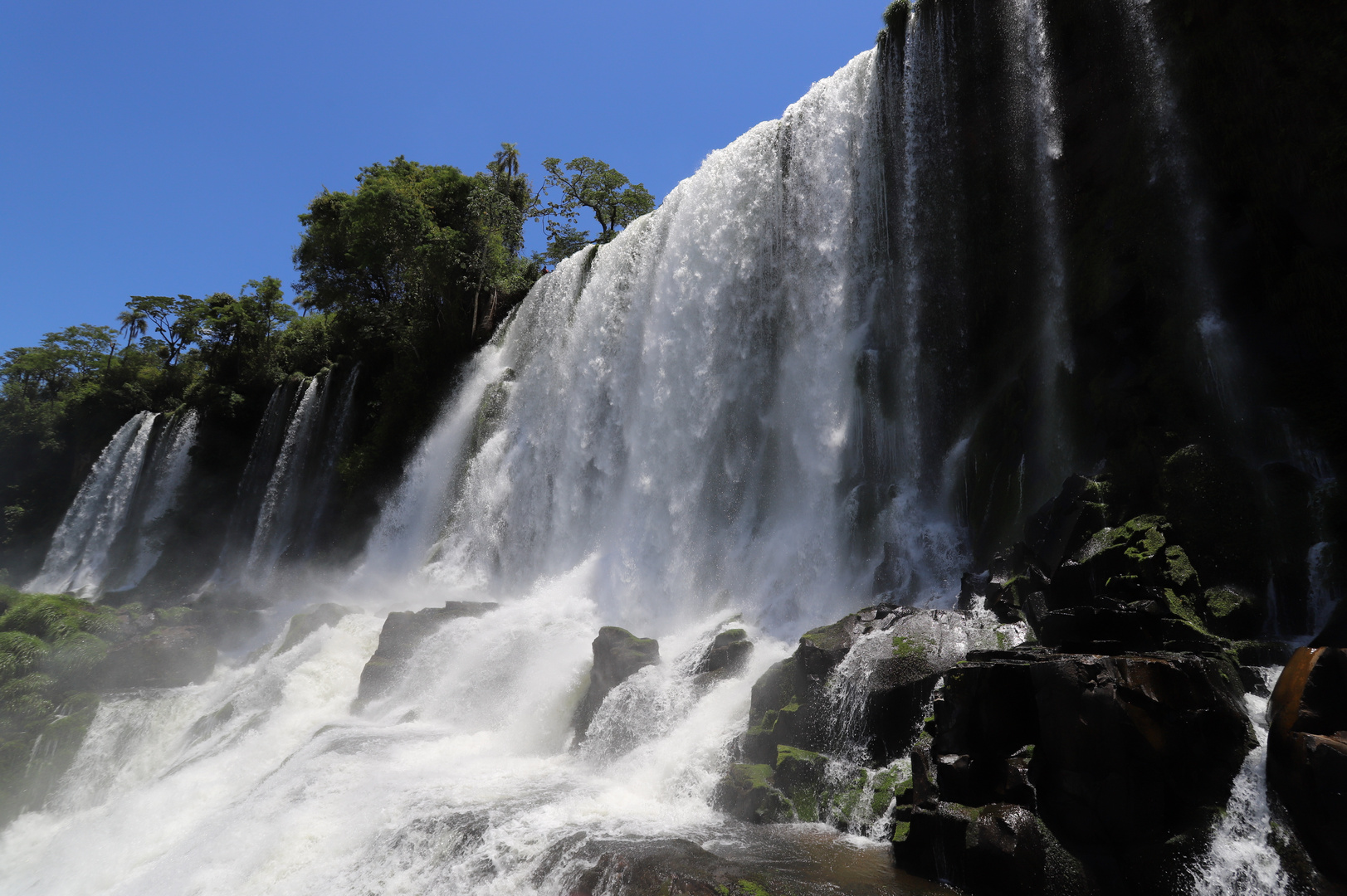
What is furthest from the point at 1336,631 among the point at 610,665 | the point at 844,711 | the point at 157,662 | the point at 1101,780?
the point at 157,662

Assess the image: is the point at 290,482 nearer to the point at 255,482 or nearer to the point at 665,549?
the point at 255,482

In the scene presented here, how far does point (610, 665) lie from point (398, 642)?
17.4 feet

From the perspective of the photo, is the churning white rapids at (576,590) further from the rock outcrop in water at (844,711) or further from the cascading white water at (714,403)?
the rock outcrop in water at (844,711)

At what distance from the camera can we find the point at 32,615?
54.4 ft

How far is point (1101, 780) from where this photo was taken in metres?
5.91

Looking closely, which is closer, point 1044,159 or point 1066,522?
point 1066,522

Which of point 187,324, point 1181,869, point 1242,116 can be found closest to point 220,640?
point 1181,869

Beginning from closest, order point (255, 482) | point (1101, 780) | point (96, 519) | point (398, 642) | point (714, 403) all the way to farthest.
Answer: point (1101, 780)
point (398, 642)
point (714, 403)
point (255, 482)
point (96, 519)

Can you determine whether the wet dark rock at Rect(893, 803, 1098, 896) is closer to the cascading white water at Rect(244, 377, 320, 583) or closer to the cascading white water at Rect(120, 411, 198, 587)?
the cascading white water at Rect(244, 377, 320, 583)

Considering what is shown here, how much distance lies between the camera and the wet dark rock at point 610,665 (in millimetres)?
11016

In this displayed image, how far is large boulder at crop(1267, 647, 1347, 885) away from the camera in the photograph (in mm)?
5031

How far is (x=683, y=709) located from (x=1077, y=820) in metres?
5.32

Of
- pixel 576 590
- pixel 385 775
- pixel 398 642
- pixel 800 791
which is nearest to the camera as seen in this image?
pixel 800 791

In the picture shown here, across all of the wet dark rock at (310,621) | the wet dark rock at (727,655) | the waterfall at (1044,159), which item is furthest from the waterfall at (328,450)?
the waterfall at (1044,159)
